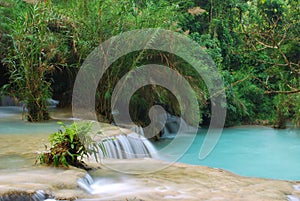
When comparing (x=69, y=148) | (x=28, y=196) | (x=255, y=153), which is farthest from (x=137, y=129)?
(x=28, y=196)

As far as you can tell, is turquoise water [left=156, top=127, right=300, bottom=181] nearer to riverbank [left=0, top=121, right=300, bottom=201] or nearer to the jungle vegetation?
the jungle vegetation

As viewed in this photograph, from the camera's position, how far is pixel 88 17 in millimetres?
7379

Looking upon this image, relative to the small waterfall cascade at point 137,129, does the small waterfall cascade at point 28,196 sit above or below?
above

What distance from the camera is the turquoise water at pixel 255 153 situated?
20.6ft

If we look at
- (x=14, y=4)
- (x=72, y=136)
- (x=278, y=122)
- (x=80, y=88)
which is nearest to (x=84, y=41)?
(x=80, y=88)

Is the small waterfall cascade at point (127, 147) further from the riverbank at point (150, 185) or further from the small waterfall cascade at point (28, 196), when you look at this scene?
the small waterfall cascade at point (28, 196)

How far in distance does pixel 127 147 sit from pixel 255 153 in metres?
3.06

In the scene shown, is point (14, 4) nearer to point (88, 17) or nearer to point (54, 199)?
point (88, 17)

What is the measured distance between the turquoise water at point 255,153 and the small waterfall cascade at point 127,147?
931 mm

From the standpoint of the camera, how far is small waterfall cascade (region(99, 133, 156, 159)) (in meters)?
5.36

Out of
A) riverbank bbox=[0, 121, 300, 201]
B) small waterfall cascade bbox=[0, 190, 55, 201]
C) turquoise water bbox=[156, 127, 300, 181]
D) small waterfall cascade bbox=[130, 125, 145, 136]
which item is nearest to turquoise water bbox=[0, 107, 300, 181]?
turquoise water bbox=[156, 127, 300, 181]

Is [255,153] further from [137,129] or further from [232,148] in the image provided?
[137,129]

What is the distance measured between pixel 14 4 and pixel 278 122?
23.8ft

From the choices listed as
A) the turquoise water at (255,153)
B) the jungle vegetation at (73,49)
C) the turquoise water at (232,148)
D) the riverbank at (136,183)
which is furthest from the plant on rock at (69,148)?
the turquoise water at (255,153)
